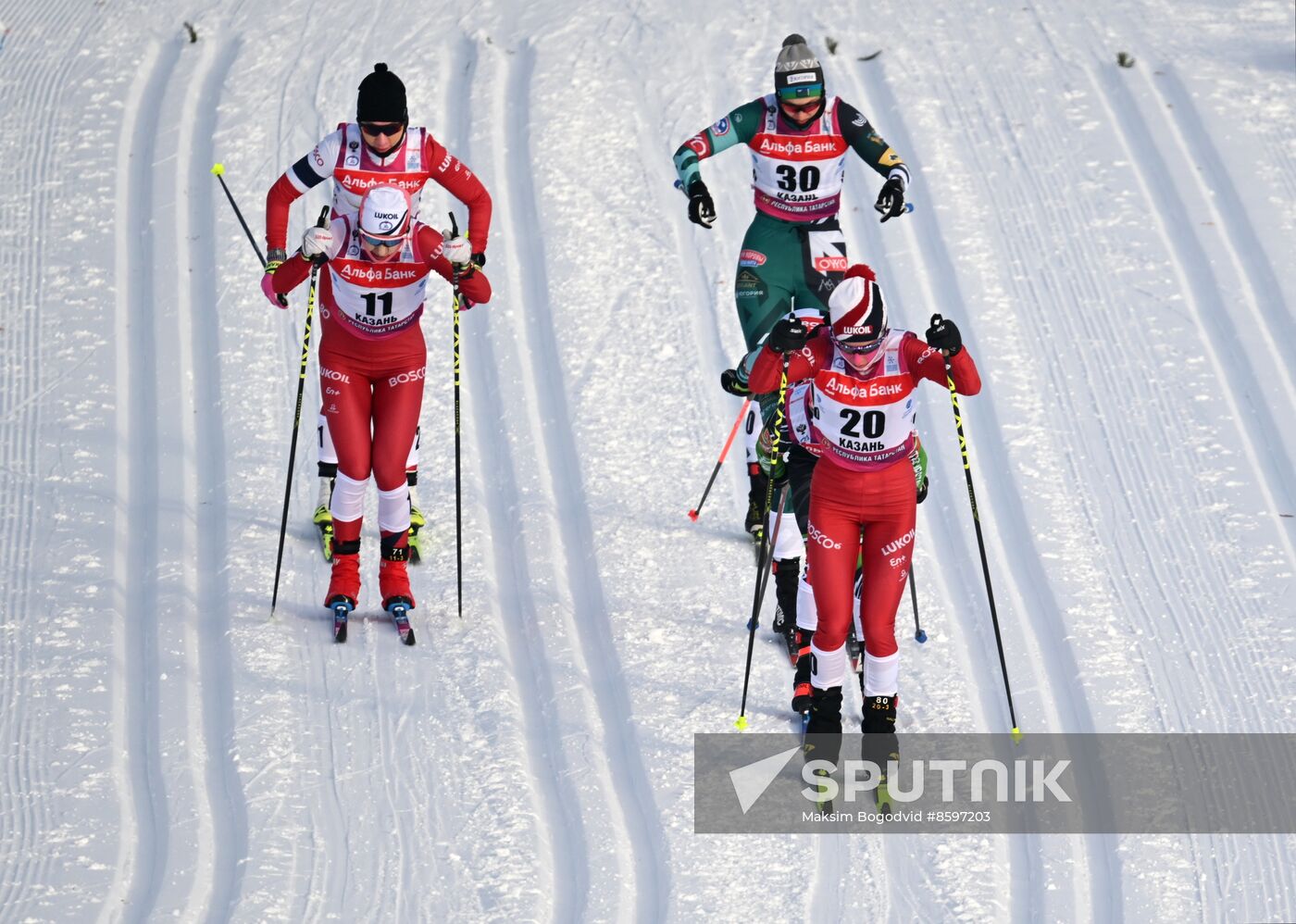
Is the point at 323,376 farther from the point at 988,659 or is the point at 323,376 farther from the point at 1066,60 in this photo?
the point at 1066,60

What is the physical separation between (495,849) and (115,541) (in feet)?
9.50

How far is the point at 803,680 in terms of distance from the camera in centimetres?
803

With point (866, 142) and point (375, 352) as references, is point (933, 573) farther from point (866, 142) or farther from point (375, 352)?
point (375, 352)

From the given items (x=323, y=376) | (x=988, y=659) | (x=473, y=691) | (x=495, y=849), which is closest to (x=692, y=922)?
(x=495, y=849)

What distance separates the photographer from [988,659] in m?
8.38

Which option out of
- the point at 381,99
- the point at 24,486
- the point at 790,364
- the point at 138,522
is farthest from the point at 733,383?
the point at 24,486

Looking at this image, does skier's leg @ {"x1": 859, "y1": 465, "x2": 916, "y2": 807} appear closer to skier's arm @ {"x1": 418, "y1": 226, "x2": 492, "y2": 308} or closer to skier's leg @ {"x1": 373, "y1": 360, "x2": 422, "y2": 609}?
skier's arm @ {"x1": 418, "y1": 226, "x2": 492, "y2": 308}

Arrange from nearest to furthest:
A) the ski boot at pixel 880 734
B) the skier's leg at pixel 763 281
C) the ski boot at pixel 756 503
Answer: the ski boot at pixel 880 734, the skier's leg at pixel 763 281, the ski boot at pixel 756 503

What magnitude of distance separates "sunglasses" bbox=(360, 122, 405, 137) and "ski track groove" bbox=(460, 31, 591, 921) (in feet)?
7.05

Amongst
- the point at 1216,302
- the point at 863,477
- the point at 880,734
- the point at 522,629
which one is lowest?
the point at 880,734

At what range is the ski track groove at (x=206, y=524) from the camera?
285 inches

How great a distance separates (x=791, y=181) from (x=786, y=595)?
76.1 inches

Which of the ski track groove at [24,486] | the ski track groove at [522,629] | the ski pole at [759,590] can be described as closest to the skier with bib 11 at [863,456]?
the ski pole at [759,590]

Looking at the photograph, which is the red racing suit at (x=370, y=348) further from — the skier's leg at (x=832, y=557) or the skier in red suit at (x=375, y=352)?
the skier's leg at (x=832, y=557)
